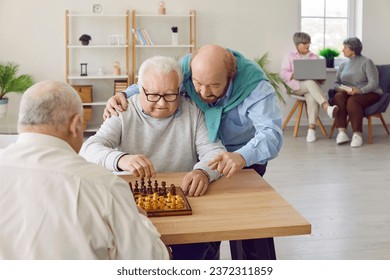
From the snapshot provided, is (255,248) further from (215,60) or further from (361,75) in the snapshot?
(361,75)

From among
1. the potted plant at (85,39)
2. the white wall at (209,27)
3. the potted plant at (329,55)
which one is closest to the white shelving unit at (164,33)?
the white wall at (209,27)

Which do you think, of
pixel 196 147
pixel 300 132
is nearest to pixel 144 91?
pixel 196 147

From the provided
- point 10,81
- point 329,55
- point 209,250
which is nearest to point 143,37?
point 10,81

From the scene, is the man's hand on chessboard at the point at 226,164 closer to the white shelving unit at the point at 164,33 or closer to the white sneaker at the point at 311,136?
the white sneaker at the point at 311,136

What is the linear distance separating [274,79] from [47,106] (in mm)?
6526

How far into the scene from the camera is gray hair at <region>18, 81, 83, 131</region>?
3.99 ft

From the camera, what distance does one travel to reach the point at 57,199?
1.15m

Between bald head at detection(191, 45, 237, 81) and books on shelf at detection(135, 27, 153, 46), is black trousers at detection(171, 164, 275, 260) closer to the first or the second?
bald head at detection(191, 45, 237, 81)

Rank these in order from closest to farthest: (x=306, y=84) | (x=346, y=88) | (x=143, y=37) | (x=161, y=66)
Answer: (x=161, y=66) < (x=346, y=88) < (x=306, y=84) < (x=143, y=37)

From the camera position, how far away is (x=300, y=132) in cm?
759

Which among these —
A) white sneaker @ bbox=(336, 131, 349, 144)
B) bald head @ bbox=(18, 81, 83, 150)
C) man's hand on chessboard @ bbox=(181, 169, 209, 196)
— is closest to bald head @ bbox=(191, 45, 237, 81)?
→ man's hand on chessboard @ bbox=(181, 169, 209, 196)

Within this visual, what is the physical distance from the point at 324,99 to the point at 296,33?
1.00 metres

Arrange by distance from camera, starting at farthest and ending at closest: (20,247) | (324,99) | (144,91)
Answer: (324,99) → (144,91) → (20,247)

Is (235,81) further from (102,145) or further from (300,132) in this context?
(300,132)
